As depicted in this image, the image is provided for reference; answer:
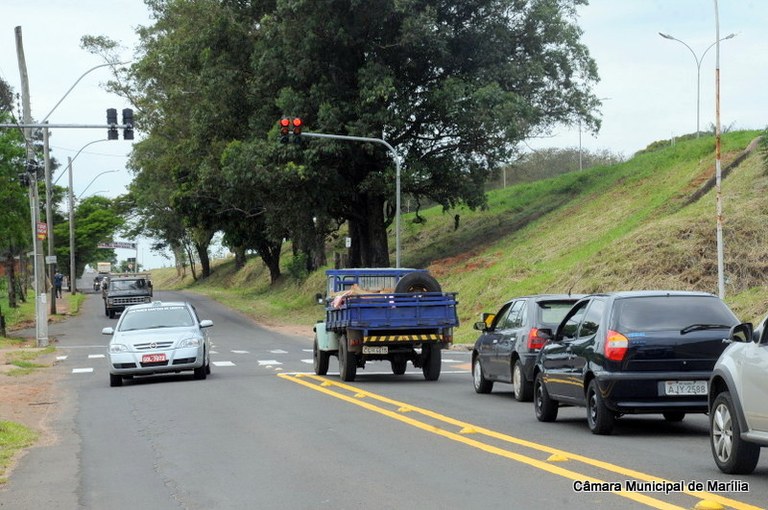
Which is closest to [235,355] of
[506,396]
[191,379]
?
[191,379]

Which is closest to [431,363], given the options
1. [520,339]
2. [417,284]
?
[417,284]

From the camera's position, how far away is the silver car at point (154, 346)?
73.5 feet

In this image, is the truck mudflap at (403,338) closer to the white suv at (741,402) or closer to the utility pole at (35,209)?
the white suv at (741,402)

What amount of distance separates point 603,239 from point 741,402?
112 feet

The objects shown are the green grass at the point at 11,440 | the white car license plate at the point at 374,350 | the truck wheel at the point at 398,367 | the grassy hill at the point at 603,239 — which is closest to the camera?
the green grass at the point at 11,440

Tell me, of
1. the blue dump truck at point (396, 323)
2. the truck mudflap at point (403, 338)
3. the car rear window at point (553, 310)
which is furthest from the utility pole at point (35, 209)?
the car rear window at point (553, 310)

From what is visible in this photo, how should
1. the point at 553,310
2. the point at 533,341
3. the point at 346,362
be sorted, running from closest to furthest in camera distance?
the point at 533,341 < the point at 553,310 < the point at 346,362

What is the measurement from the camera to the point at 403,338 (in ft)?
70.3

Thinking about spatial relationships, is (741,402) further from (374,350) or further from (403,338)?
(374,350)

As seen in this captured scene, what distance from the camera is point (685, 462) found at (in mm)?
10727

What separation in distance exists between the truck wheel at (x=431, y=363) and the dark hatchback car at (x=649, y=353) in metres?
8.92

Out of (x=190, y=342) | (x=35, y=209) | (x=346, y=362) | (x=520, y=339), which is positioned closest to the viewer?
(x=520, y=339)

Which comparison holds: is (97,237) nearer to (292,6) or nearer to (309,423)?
(292,6)

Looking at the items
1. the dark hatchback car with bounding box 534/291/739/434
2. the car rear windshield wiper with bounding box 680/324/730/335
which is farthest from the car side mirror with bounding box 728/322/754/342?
the car rear windshield wiper with bounding box 680/324/730/335
